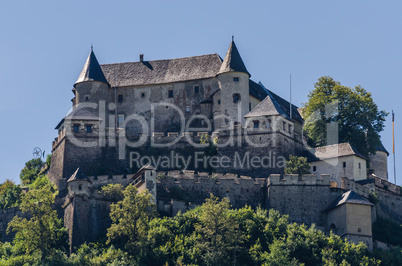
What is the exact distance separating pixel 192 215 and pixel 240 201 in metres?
6.42

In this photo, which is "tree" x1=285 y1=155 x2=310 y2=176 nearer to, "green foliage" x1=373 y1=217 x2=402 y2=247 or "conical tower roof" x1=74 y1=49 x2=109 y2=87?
"green foliage" x1=373 y1=217 x2=402 y2=247

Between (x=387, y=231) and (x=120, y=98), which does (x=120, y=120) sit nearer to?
(x=120, y=98)

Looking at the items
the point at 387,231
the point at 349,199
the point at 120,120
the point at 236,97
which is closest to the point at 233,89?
the point at 236,97

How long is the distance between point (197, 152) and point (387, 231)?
673 inches

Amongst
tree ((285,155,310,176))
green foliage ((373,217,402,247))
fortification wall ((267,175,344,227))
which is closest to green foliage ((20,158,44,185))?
fortification wall ((267,175,344,227))

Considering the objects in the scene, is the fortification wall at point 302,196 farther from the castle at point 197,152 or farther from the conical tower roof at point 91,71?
the conical tower roof at point 91,71

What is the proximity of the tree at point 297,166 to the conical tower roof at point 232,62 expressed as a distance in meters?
12.1

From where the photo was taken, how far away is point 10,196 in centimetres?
7994

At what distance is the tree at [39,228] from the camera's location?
69000mm

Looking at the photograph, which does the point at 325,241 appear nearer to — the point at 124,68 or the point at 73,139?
the point at 73,139

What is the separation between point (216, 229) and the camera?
68.6 meters

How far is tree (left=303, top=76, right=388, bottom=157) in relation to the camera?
286 feet

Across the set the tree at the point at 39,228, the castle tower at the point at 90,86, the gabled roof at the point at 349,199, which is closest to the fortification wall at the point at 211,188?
the gabled roof at the point at 349,199

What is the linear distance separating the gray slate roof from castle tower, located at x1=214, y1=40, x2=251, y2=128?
1.96 metres
